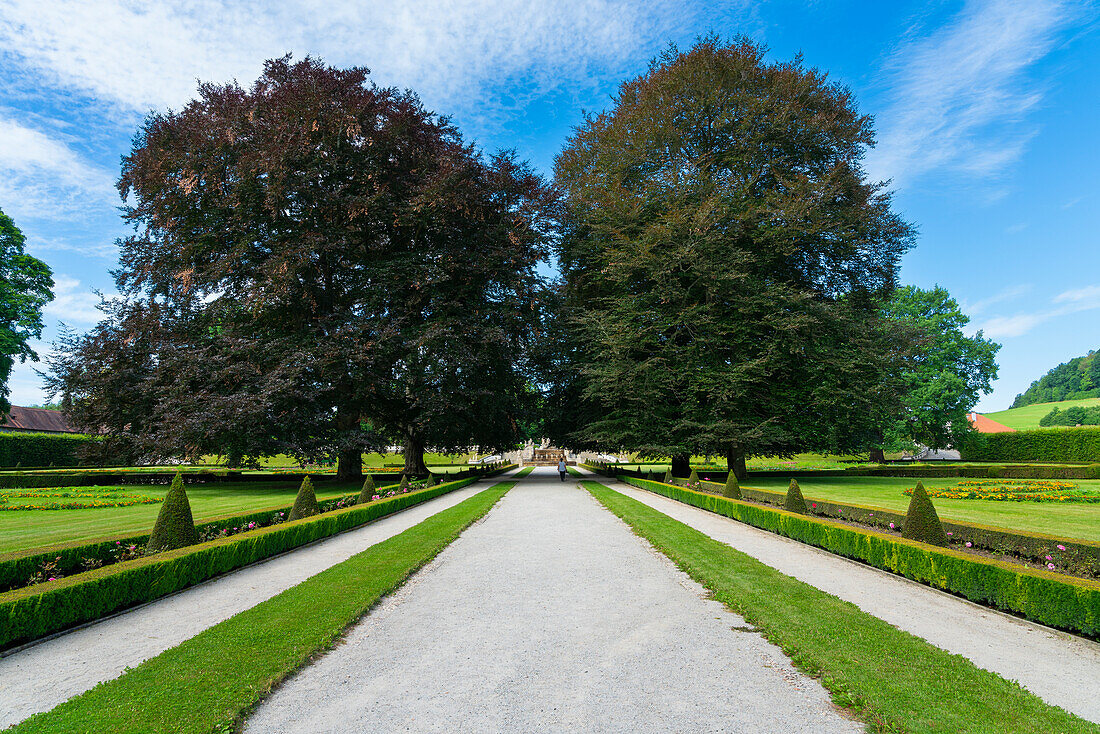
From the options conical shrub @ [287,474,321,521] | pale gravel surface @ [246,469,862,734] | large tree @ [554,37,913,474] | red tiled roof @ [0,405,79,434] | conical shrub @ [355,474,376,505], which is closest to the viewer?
pale gravel surface @ [246,469,862,734]

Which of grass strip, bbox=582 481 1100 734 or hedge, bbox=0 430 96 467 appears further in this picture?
hedge, bbox=0 430 96 467

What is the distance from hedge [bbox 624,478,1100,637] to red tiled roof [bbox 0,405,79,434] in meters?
66.1

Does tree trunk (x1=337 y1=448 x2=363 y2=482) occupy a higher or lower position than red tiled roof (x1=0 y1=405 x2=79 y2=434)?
lower

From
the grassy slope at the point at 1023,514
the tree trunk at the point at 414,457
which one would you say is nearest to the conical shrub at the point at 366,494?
the tree trunk at the point at 414,457

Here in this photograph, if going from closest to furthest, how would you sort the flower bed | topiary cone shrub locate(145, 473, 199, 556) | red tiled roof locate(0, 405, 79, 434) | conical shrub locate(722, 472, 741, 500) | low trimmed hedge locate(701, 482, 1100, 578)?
low trimmed hedge locate(701, 482, 1100, 578) < topiary cone shrub locate(145, 473, 199, 556) < the flower bed < conical shrub locate(722, 472, 741, 500) < red tiled roof locate(0, 405, 79, 434)

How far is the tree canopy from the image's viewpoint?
3478cm

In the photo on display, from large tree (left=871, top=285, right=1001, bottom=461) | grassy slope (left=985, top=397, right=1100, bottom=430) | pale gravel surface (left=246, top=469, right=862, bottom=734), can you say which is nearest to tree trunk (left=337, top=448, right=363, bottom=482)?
pale gravel surface (left=246, top=469, right=862, bottom=734)

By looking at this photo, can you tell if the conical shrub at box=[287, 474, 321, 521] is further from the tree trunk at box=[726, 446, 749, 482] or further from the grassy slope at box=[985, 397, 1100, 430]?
the grassy slope at box=[985, 397, 1100, 430]

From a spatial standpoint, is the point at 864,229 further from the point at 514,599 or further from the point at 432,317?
the point at 514,599

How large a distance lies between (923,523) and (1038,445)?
121 feet

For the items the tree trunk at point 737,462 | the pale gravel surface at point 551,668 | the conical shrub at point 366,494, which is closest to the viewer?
the pale gravel surface at point 551,668

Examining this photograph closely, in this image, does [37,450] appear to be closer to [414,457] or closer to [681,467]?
[414,457]

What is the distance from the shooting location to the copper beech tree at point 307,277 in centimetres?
2125

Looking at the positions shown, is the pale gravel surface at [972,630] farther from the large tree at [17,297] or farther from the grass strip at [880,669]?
the large tree at [17,297]
